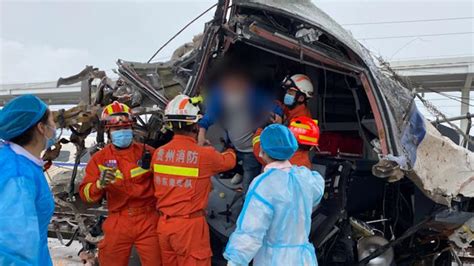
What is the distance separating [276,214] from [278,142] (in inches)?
18.5

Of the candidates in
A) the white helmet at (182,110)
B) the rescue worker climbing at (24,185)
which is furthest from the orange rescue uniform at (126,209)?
the rescue worker climbing at (24,185)

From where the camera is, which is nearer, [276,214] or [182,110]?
[276,214]

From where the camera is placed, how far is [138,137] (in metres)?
4.52

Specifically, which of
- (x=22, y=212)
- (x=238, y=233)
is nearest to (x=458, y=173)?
(x=238, y=233)

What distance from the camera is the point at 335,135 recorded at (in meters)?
5.51

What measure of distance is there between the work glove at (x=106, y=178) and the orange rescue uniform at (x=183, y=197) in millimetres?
353

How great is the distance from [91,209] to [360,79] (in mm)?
3046

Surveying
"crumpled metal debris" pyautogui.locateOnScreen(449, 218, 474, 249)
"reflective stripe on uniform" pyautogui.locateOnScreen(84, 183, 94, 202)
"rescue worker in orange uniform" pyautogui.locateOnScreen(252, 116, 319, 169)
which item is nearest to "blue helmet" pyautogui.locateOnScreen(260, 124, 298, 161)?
"rescue worker in orange uniform" pyautogui.locateOnScreen(252, 116, 319, 169)

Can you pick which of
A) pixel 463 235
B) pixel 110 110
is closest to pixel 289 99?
pixel 110 110

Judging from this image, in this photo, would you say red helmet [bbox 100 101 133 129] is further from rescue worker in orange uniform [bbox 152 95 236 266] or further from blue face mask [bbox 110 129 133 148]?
rescue worker in orange uniform [bbox 152 95 236 266]

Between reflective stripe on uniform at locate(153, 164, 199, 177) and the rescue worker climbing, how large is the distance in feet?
4.08

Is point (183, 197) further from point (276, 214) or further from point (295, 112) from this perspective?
point (295, 112)

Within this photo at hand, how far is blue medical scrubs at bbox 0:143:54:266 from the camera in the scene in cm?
220

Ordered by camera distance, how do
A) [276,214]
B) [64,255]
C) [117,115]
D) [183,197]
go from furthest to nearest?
[64,255] → [117,115] → [183,197] → [276,214]
